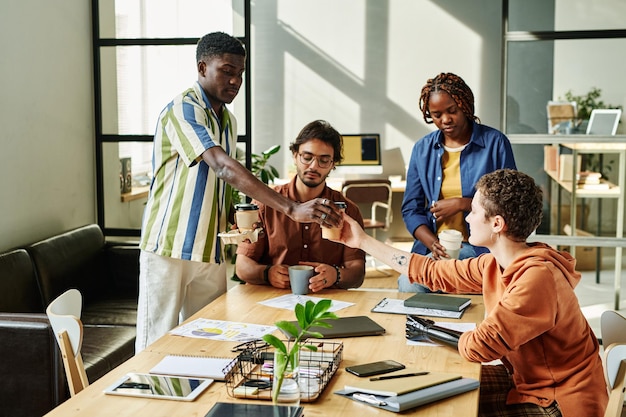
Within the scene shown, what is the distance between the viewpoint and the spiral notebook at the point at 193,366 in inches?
75.6

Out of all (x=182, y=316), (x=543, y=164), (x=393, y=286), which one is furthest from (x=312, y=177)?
(x=393, y=286)

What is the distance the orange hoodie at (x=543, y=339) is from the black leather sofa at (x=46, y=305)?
1669 mm

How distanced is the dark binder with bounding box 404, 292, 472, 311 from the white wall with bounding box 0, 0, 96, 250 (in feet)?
7.20

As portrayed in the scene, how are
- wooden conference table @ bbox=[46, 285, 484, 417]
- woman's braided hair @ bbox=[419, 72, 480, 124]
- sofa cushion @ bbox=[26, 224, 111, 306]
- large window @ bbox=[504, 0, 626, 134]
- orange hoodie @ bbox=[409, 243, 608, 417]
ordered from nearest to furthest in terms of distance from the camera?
wooden conference table @ bbox=[46, 285, 484, 417] < orange hoodie @ bbox=[409, 243, 608, 417] < woman's braided hair @ bbox=[419, 72, 480, 124] < sofa cushion @ bbox=[26, 224, 111, 306] < large window @ bbox=[504, 0, 626, 134]

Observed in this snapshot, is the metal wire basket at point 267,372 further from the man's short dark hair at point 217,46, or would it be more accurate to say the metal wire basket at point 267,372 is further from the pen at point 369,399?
the man's short dark hair at point 217,46

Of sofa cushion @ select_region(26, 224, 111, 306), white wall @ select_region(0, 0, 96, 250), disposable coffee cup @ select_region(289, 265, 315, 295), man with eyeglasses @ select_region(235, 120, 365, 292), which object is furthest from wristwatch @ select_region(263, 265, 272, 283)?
A: white wall @ select_region(0, 0, 96, 250)

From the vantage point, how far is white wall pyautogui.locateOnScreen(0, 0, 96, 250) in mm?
3895

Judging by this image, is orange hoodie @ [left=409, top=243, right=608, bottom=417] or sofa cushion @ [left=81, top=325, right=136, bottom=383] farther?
sofa cushion @ [left=81, top=325, right=136, bottom=383]

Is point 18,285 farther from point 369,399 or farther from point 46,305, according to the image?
point 369,399

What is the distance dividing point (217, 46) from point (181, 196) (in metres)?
0.56

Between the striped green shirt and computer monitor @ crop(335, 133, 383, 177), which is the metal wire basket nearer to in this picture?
the striped green shirt

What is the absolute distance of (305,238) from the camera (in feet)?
10.2

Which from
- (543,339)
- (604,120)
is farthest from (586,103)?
(543,339)

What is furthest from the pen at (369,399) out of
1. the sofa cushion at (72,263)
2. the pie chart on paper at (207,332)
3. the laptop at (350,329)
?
the sofa cushion at (72,263)
